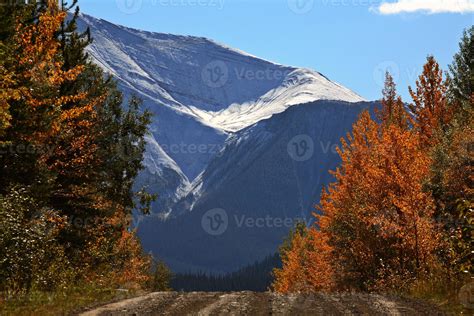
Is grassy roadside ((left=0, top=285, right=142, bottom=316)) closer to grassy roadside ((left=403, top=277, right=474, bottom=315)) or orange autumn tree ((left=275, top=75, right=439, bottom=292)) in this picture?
grassy roadside ((left=403, top=277, right=474, bottom=315))

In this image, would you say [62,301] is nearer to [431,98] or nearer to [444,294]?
[444,294]

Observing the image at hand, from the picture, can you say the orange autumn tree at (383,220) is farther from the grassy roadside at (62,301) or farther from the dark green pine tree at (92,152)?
the dark green pine tree at (92,152)

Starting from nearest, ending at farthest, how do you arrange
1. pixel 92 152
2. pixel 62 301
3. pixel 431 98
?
pixel 62 301 → pixel 92 152 → pixel 431 98

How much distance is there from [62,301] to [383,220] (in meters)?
15.8

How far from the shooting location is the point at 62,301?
48.1 ft

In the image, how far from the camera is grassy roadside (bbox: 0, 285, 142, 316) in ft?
42.3

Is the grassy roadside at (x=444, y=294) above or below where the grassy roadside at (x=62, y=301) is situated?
above

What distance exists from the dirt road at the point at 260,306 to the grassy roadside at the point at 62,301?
28.3 inches

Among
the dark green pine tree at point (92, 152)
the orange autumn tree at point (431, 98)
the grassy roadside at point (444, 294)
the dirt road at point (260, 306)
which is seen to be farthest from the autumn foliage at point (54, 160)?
the orange autumn tree at point (431, 98)

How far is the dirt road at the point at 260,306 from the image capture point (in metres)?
12.8

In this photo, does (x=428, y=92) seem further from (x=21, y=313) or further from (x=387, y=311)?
(x=21, y=313)

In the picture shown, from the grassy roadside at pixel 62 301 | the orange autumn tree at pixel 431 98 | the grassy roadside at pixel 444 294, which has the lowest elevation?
the grassy roadside at pixel 62 301

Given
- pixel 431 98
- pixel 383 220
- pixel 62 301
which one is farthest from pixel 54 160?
pixel 431 98

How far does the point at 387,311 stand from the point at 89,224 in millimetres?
19388
